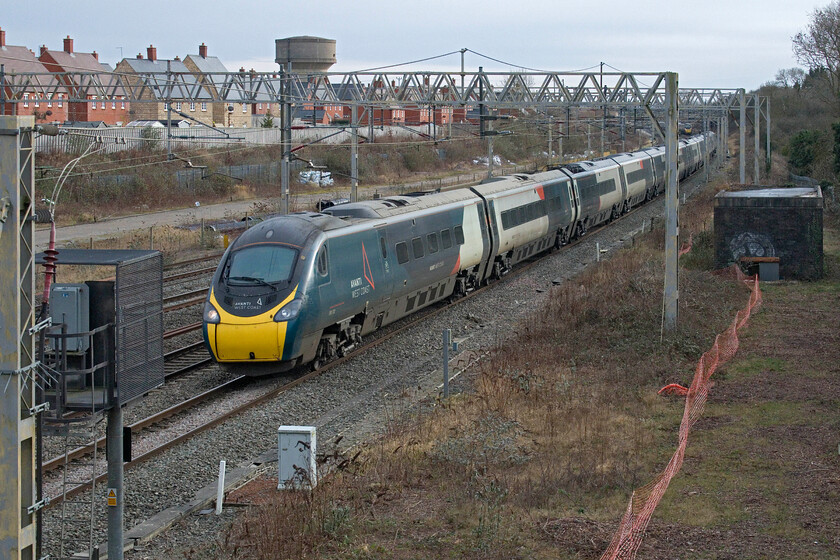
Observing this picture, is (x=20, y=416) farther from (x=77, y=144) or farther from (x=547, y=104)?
(x=77, y=144)

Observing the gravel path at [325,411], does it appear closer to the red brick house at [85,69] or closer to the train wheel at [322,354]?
the train wheel at [322,354]

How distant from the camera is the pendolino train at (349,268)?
14.6 m

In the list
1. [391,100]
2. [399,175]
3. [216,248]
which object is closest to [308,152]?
[399,175]

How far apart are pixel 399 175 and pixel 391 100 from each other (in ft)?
131

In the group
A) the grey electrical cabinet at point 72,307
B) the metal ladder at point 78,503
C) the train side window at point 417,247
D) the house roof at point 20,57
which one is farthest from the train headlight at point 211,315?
the house roof at point 20,57

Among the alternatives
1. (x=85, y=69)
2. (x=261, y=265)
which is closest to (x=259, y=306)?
(x=261, y=265)

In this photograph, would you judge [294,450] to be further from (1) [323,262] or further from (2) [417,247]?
(2) [417,247]

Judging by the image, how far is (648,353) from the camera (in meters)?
16.2

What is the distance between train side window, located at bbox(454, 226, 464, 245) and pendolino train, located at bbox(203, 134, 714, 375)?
0.08 feet

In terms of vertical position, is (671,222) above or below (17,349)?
above

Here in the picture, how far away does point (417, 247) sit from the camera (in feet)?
63.5

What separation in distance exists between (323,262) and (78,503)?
619 cm

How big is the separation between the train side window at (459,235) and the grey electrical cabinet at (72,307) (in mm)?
14486

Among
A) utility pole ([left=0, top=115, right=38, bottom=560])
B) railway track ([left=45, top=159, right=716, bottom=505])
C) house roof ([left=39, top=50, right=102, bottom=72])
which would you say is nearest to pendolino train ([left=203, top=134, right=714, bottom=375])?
railway track ([left=45, top=159, right=716, bottom=505])
